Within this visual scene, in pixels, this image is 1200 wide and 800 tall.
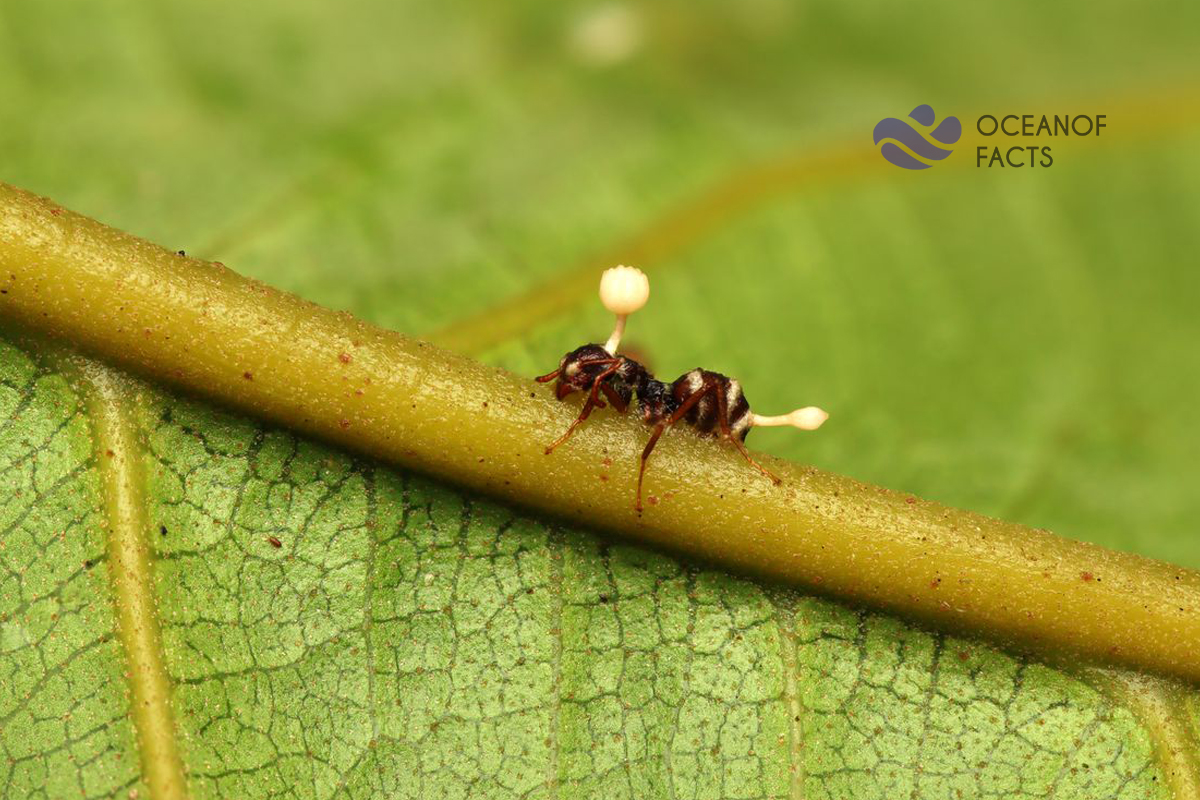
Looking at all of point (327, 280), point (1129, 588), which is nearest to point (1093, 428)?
point (1129, 588)

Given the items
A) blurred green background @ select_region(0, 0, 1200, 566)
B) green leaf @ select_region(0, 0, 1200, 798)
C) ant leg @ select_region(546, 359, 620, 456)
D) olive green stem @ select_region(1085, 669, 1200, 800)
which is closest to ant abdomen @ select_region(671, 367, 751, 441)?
ant leg @ select_region(546, 359, 620, 456)

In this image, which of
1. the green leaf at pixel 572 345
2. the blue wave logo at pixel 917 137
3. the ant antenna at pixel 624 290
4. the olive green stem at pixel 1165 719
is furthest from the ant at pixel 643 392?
the blue wave logo at pixel 917 137

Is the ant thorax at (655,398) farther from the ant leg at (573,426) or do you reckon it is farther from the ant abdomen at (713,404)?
the ant leg at (573,426)

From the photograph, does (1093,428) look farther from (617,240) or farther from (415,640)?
(415,640)

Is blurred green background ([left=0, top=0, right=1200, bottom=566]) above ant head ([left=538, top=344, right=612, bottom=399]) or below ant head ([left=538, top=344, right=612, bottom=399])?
above

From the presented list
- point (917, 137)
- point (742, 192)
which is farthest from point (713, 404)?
point (917, 137)

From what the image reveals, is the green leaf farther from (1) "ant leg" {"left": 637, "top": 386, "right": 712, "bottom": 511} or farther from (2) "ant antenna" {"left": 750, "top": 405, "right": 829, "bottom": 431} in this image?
(2) "ant antenna" {"left": 750, "top": 405, "right": 829, "bottom": 431}
